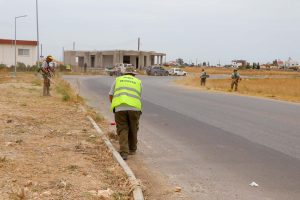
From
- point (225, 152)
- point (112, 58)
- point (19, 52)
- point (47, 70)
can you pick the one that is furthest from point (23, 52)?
point (225, 152)

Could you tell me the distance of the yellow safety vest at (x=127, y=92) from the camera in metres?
8.96

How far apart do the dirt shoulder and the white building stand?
56.0m

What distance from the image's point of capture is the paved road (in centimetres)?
690

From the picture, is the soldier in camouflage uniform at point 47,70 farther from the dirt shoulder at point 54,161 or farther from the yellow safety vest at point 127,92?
the yellow safety vest at point 127,92

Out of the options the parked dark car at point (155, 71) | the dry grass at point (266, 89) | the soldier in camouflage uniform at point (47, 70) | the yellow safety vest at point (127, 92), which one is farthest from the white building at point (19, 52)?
the yellow safety vest at point (127, 92)

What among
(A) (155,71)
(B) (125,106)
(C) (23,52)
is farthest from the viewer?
(A) (155,71)

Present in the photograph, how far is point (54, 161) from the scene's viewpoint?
25.8 feet

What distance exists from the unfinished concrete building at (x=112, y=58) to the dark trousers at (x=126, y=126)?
8162 centimetres

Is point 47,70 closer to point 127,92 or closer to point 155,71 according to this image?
point 127,92

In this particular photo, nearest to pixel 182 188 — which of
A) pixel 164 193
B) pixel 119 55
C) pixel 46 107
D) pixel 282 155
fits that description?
pixel 164 193

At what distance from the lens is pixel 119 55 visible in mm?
93688

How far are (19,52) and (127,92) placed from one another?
63.3m

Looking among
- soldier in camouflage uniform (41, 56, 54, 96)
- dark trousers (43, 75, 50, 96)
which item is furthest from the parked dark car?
soldier in camouflage uniform (41, 56, 54, 96)

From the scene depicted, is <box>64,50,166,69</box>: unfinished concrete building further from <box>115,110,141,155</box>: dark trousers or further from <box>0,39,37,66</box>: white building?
<box>115,110,141,155</box>: dark trousers
